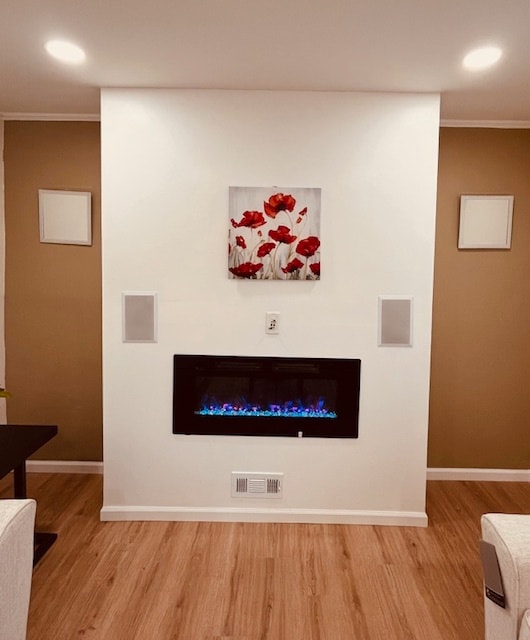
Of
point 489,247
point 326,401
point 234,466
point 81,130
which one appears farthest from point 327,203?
point 81,130

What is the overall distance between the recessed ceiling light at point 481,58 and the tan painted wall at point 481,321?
43.8 inches

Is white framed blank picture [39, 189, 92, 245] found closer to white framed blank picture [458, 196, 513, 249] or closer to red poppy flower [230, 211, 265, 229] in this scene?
red poppy flower [230, 211, 265, 229]

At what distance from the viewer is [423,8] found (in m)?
2.06

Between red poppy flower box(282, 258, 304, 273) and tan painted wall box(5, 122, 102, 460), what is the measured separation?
1525mm

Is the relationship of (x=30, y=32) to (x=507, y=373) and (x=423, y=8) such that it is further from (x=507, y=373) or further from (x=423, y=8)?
(x=507, y=373)

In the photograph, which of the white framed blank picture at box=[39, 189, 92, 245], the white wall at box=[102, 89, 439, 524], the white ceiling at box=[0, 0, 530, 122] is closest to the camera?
the white ceiling at box=[0, 0, 530, 122]

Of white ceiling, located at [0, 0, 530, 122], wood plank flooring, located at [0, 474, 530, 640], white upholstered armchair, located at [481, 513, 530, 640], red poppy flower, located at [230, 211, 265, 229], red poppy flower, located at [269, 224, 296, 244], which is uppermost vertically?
white ceiling, located at [0, 0, 530, 122]

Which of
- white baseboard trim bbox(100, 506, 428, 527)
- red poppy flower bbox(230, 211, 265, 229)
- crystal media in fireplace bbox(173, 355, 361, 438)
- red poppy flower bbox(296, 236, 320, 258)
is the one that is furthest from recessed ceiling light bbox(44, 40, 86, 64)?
white baseboard trim bbox(100, 506, 428, 527)

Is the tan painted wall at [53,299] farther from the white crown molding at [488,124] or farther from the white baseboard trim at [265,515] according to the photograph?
the white crown molding at [488,124]

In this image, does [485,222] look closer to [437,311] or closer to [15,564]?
[437,311]

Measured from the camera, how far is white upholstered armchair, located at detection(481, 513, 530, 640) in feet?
5.18

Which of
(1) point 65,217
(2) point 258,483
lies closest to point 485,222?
(2) point 258,483

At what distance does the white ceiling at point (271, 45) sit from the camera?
2084 mm

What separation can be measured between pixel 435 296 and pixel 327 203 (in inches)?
49.0
